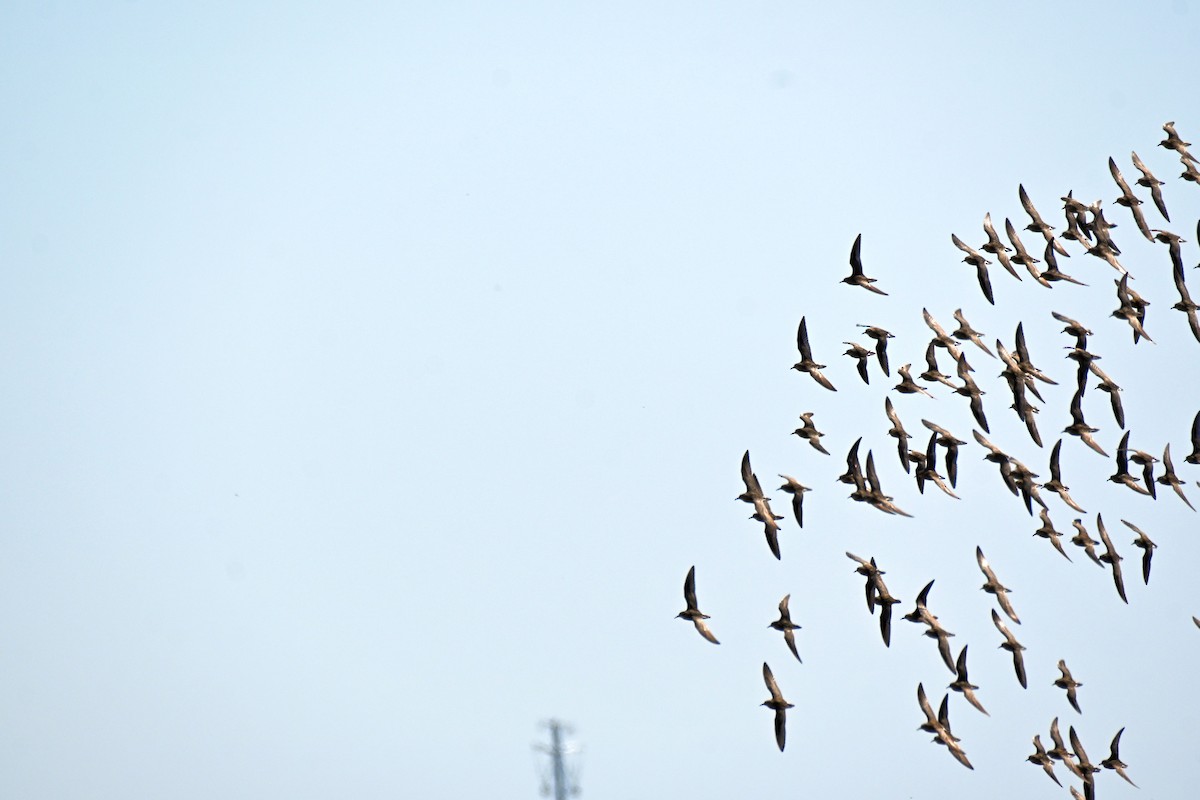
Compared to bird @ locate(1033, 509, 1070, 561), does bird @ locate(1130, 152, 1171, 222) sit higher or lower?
higher

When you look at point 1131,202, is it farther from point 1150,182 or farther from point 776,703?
point 776,703

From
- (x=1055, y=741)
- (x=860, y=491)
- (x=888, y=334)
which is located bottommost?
(x=1055, y=741)

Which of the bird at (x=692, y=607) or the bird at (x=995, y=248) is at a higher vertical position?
the bird at (x=995, y=248)

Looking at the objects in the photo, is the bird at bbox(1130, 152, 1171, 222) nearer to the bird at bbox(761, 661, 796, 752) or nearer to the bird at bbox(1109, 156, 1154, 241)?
the bird at bbox(1109, 156, 1154, 241)

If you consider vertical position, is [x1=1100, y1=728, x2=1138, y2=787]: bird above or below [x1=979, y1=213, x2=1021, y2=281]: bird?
below

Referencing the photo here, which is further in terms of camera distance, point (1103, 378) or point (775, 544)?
point (1103, 378)

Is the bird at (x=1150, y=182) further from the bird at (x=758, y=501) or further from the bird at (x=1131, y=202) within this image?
the bird at (x=758, y=501)

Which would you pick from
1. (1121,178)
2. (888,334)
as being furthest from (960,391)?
(1121,178)

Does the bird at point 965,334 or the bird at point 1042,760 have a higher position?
the bird at point 965,334

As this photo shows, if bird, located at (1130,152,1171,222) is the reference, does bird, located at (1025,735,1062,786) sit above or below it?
below

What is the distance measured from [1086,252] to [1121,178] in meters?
2.36

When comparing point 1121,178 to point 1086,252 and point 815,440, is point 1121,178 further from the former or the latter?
point 815,440

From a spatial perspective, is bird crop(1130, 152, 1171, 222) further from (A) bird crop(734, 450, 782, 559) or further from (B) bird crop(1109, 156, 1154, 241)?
(A) bird crop(734, 450, 782, 559)

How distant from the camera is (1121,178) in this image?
67438 millimetres
